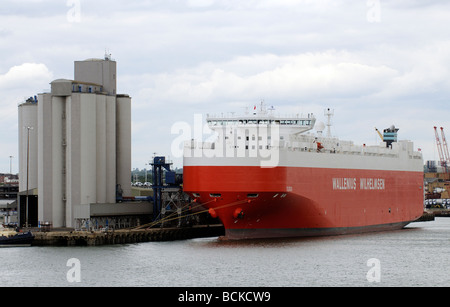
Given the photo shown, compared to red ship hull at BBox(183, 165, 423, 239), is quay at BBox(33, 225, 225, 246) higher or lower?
lower

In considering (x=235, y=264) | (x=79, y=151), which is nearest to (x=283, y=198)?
(x=235, y=264)

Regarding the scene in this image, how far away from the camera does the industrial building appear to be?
43719 mm

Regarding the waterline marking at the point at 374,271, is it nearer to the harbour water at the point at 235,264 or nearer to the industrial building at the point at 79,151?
the harbour water at the point at 235,264

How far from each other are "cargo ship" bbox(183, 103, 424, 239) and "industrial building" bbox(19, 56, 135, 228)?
226 inches

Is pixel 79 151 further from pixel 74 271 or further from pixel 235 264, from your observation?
pixel 235 264

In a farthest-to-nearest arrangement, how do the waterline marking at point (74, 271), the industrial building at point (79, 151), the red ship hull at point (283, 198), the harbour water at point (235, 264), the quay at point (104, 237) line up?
the industrial building at point (79, 151) < the quay at point (104, 237) < the red ship hull at point (283, 198) < the waterline marking at point (74, 271) < the harbour water at point (235, 264)

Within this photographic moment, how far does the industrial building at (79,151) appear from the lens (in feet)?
143

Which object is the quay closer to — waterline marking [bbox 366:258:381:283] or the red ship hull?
the red ship hull

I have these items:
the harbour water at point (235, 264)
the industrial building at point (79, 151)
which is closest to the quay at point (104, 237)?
the harbour water at point (235, 264)

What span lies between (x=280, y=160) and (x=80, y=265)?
39.4 feet

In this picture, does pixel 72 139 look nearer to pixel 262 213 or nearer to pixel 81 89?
pixel 81 89

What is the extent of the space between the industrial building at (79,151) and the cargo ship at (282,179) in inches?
226

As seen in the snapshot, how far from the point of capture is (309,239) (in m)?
41.6

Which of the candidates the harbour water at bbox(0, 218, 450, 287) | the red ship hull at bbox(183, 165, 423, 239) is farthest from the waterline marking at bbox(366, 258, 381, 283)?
the red ship hull at bbox(183, 165, 423, 239)
